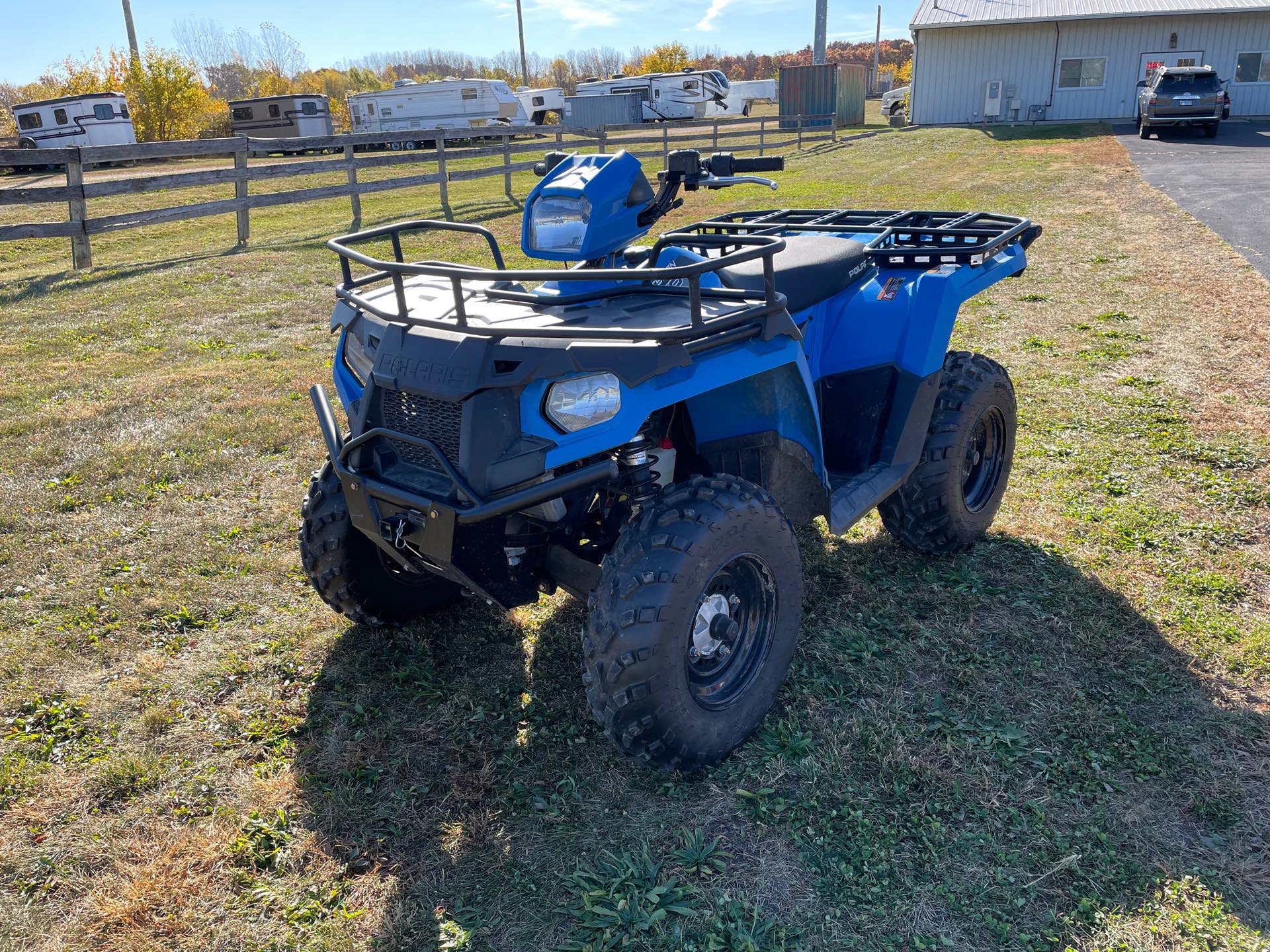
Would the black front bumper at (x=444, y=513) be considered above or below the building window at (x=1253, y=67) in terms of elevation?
below

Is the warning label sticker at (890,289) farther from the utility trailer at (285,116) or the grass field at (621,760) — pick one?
the utility trailer at (285,116)

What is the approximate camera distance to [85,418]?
615 centimetres

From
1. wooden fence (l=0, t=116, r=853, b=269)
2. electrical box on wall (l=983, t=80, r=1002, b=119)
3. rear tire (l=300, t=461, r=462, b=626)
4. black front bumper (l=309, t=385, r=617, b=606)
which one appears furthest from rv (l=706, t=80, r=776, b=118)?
black front bumper (l=309, t=385, r=617, b=606)

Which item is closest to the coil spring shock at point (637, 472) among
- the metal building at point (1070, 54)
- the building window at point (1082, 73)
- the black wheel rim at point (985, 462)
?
the black wheel rim at point (985, 462)

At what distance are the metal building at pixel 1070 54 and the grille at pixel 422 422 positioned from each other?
1282 inches

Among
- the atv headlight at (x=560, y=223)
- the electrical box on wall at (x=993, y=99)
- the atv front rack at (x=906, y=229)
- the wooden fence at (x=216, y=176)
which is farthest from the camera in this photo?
the electrical box on wall at (x=993, y=99)

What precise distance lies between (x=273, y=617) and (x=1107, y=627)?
322 cm

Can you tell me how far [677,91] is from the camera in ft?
126

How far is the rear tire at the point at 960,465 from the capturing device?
12.4 feet

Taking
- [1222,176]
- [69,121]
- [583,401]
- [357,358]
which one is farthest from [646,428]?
[69,121]

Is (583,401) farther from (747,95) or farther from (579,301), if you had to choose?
(747,95)

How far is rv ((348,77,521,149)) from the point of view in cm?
3562

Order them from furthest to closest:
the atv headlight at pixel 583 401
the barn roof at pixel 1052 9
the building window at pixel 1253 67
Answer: the building window at pixel 1253 67 < the barn roof at pixel 1052 9 < the atv headlight at pixel 583 401

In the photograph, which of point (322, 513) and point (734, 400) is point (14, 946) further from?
A: point (734, 400)
